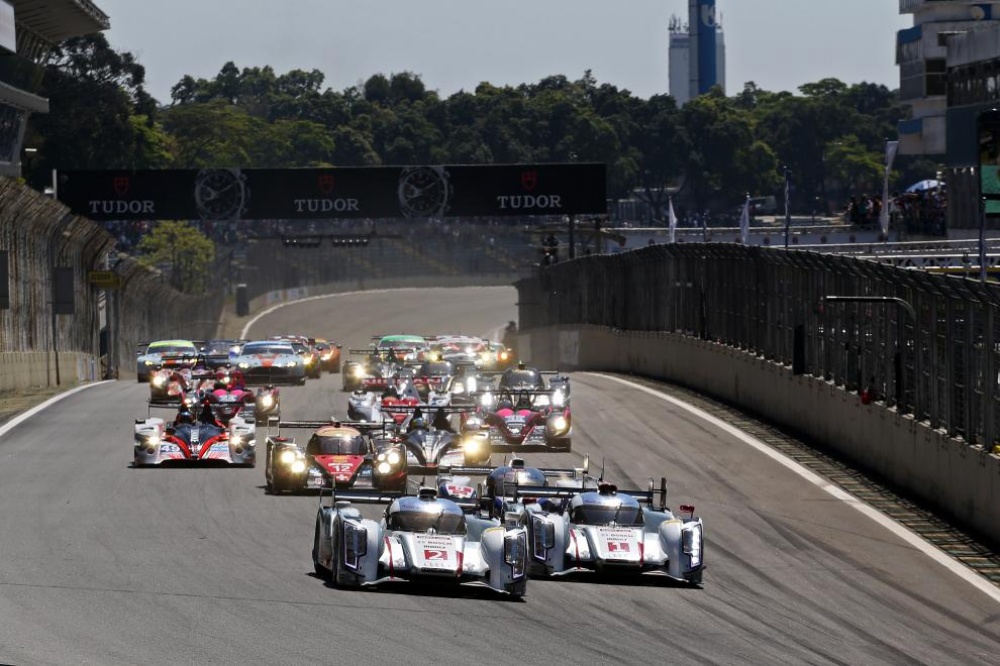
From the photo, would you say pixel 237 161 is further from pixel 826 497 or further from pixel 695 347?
pixel 826 497

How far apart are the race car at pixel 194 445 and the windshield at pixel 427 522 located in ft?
31.5

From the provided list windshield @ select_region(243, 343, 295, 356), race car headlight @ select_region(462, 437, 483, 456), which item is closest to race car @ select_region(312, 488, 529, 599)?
race car headlight @ select_region(462, 437, 483, 456)

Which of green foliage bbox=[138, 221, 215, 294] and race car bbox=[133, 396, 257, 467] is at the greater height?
green foliage bbox=[138, 221, 215, 294]

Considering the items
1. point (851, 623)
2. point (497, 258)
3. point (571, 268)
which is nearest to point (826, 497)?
point (851, 623)

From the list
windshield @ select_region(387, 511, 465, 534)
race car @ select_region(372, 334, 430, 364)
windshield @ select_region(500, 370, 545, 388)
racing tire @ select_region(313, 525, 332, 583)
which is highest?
race car @ select_region(372, 334, 430, 364)

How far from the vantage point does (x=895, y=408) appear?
27688 mm

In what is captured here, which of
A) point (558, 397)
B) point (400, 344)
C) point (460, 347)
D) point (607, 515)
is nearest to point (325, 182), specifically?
point (460, 347)

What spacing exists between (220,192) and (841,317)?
37108 mm

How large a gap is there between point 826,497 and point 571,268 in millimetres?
40496

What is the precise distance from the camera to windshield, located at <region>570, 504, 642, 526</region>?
63.6 ft

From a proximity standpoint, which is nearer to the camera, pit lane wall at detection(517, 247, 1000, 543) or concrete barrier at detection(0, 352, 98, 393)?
pit lane wall at detection(517, 247, 1000, 543)

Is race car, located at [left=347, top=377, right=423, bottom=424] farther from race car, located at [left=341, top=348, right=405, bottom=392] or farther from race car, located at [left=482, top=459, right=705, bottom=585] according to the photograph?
race car, located at [left=482, top=459, right=705, bottom=585]

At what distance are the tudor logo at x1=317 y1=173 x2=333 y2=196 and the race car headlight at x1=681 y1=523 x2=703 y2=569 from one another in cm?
4764

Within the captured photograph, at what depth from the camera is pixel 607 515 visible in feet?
63.6
